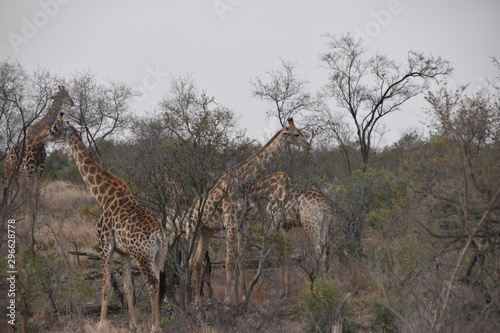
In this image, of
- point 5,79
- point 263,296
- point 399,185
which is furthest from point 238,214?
point 5,79

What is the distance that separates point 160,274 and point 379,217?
163 inches

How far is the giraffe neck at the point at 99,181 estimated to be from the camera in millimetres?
7801

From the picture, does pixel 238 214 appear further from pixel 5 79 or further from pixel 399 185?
pixel 5 79

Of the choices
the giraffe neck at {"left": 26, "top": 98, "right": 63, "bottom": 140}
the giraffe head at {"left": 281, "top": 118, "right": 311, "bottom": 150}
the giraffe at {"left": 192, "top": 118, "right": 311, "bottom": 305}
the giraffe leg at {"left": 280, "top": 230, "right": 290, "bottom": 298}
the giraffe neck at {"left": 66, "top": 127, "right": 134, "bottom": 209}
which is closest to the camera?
the giraffe neck at {"left": 66, "top": 127, "right": 134, "bottom": 209}

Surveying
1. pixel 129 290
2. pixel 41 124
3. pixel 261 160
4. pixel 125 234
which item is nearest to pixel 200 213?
pixel 125 234

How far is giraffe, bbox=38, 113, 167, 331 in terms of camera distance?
22.9 ft

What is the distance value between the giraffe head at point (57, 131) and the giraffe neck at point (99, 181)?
0.24ft

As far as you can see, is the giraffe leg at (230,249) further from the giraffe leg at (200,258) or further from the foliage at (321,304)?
the foliage at (321,304)

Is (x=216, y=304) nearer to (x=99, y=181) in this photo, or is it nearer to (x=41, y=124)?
(x=99, y=181)

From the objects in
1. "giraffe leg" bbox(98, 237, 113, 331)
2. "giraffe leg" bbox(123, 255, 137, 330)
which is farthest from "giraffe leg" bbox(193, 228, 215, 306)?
"giraffe leg" bbox(98, 237, 113, 331)

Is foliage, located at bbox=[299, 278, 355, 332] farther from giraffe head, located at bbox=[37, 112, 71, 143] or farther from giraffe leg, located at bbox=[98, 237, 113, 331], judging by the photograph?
giraffe head, located at bbox=[37, 112, 71, 143]

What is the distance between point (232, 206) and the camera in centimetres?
873

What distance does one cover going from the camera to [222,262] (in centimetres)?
1025

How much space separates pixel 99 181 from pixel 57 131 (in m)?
1.12
